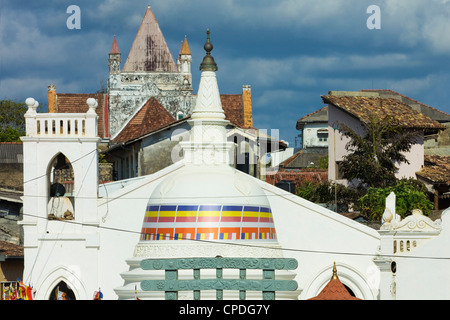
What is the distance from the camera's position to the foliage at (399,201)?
195 ft

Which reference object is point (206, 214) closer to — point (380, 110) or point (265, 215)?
point (265, 215)

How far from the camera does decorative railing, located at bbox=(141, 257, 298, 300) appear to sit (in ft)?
119

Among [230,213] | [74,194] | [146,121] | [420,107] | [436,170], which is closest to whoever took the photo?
[230,213]

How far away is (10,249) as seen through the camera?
2212 inches

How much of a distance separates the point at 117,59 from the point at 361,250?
A: 5131cm

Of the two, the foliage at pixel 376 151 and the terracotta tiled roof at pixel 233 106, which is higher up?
the terracotta tiled roof at pixel 233 106

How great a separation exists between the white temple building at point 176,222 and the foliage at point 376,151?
41.5 feet

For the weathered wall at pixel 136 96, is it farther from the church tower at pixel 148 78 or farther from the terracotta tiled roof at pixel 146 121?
the terracotta tiled roof at pixel 146 121

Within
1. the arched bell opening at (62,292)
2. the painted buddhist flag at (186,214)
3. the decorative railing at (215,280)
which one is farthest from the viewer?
the arched bell opening at (62,292)

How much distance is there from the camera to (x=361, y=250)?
52156 millimetres

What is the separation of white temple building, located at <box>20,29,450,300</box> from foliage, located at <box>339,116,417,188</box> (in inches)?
498

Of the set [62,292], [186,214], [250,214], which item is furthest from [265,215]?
[62,292]

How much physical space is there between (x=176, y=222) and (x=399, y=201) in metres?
15.0

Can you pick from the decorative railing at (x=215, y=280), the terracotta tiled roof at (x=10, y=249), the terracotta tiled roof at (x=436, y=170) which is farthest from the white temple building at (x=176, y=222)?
the terracotta tiled roof at (x=436, y=170)
